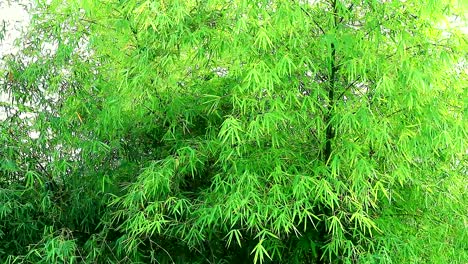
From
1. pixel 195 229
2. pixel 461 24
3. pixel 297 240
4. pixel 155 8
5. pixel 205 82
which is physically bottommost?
pixel 297 240

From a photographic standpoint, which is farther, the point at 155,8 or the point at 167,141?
the point at 167,141

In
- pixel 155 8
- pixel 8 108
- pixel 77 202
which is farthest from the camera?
pixel 8 108

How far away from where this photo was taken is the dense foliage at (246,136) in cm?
369

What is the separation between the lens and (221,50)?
149 inches

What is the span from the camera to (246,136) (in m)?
3.73

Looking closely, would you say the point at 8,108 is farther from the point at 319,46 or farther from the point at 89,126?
the point at 319,46

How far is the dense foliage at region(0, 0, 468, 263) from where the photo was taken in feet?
12.1

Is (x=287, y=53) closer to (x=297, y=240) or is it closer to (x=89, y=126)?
(x=297, y=240)

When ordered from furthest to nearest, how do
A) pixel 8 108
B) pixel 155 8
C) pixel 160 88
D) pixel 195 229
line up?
1. pixel 8 108
2. pixel 160 88
3. pixel 195 229
4. pixel 155 8

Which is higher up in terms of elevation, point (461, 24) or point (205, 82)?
point (461, 24)

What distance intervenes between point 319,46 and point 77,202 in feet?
6.53

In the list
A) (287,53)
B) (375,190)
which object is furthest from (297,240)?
(287,53)

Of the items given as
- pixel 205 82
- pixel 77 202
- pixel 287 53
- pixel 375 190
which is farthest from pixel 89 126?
pixel 375 190

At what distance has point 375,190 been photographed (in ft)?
13.0
